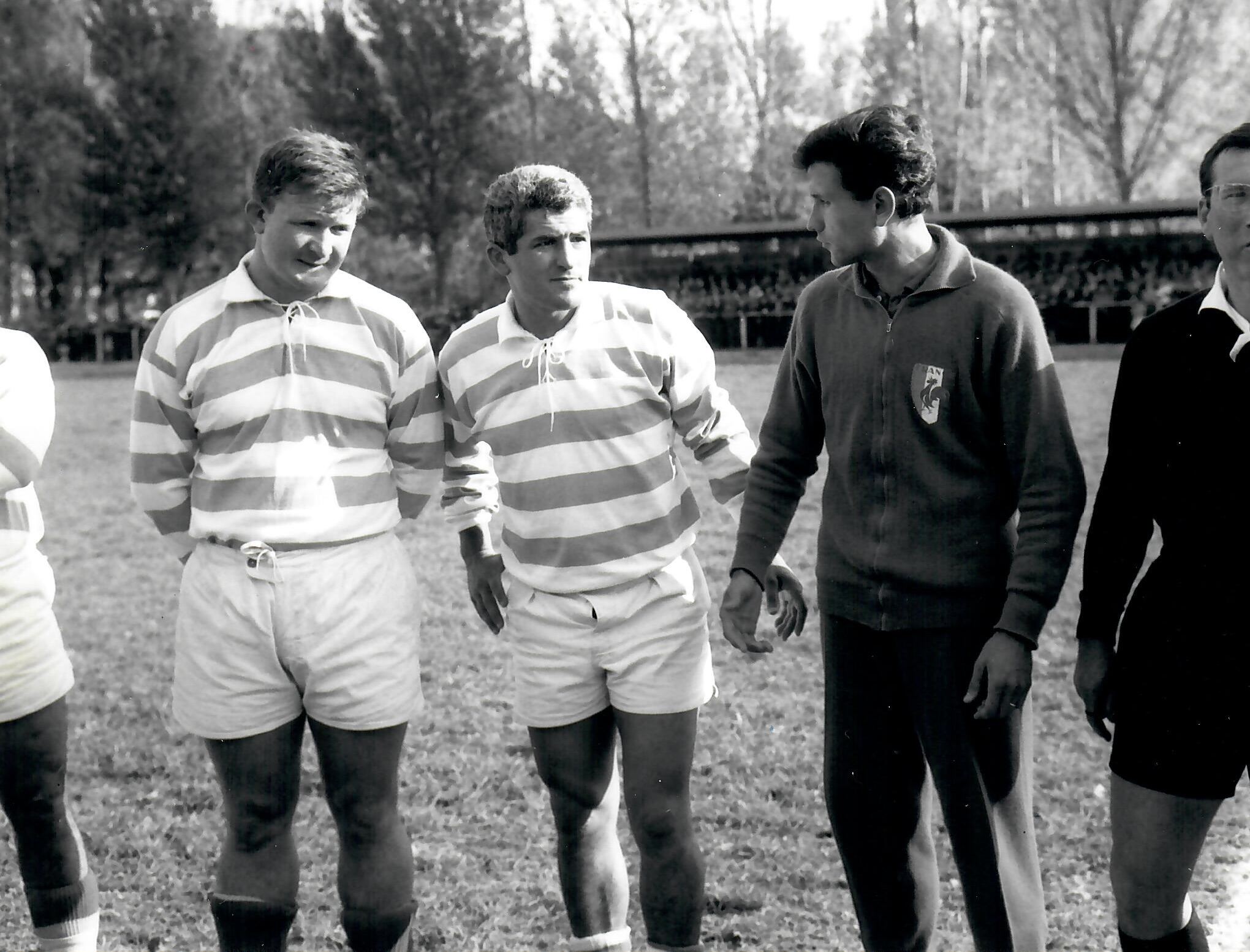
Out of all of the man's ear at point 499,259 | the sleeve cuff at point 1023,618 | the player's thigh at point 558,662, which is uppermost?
the man's ear at point 499,259

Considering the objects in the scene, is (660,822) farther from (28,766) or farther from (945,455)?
(28,766)

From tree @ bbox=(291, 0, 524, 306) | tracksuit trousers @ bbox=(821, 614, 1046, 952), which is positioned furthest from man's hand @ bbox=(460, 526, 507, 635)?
tree @ bbox=(291, 0, 524, 306)

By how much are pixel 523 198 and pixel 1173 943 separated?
1.88m

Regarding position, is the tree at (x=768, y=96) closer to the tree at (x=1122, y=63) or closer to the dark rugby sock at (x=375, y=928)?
the tree at (x=1122, y=63)

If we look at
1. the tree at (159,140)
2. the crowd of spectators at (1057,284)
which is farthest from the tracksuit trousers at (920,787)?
the tree at (159,140)

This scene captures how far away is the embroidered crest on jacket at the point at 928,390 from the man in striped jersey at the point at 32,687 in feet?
5.86

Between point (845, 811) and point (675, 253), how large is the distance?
2144 cm

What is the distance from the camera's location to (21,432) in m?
2.94

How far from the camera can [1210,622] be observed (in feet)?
7.95

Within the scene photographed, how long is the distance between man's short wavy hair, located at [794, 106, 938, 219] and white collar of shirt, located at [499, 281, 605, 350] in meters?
0.55

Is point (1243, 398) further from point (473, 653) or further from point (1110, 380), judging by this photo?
point (1110, 380)

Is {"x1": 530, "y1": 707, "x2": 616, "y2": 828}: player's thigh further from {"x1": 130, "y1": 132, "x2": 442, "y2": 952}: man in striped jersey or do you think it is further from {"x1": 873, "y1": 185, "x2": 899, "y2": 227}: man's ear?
{"x1": 873, "y1": 185, "x2": 899, "y2": 227}: man's ear

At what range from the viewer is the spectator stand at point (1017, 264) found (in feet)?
66.3

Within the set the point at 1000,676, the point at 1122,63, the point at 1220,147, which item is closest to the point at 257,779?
the point at 1000,676
